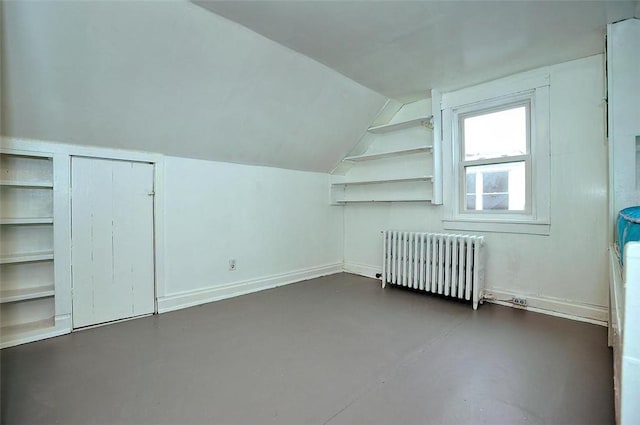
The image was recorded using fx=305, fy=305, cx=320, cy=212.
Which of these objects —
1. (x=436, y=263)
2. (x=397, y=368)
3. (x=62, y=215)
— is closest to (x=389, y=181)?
(x=436, y=263)

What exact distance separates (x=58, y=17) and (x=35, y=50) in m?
0.28

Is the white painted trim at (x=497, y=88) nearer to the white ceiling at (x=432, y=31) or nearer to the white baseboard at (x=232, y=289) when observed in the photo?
the white ceiling at (x=432, y=31)

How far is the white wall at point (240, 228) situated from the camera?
3.12m

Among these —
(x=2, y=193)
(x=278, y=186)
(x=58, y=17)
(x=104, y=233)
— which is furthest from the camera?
(x=278, y=186)

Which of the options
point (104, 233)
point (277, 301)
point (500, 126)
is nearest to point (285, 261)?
point (277, 301)

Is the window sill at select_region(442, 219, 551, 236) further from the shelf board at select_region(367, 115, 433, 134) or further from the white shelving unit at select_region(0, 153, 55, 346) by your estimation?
the white shelving unit at select_region(0, 153, 55, 346)

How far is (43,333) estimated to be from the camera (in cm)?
238

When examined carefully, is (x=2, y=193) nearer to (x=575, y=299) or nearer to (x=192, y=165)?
(x=192, y=165)

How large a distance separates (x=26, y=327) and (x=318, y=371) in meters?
2.37

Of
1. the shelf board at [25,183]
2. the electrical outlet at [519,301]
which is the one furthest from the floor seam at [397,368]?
A: the shelf board at [25,183]

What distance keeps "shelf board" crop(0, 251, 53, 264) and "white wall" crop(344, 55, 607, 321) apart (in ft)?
13.6

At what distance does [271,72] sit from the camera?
273 cm

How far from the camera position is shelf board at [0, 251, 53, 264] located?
7.42 feet

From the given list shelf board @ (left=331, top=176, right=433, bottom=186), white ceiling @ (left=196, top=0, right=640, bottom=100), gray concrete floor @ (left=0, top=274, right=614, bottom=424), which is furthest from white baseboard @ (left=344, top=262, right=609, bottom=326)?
white ceiling @ (left=196, top=0, right=640, bottom=100)
